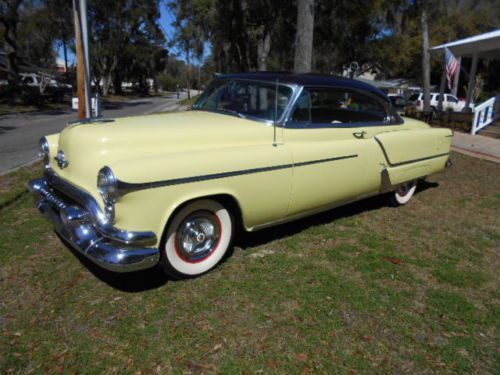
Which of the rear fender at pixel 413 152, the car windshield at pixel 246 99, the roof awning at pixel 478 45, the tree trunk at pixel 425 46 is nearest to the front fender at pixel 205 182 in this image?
the car windshield at pixel 246 99

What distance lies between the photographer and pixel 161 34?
4259 centimetres

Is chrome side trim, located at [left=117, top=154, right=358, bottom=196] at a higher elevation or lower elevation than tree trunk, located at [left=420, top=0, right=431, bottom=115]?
lower

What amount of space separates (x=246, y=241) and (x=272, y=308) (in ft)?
3.86

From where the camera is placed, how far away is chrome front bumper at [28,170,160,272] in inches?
107

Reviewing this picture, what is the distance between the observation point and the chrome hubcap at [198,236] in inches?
126

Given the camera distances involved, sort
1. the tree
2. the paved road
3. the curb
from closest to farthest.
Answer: the curb < the paved road < the tree

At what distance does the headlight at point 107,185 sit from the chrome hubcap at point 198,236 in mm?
634

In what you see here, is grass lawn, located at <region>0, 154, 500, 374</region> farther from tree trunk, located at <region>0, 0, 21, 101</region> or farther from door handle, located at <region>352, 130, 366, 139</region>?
tree trunk, located at <region>0, 0, 21, 101</region>

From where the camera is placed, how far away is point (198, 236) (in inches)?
130

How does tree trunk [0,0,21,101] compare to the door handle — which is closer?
the door handle

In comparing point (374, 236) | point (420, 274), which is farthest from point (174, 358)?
point (374, 236)

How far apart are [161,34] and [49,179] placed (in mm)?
42915

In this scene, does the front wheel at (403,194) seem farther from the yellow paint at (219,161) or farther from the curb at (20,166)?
the curb at (20,166)

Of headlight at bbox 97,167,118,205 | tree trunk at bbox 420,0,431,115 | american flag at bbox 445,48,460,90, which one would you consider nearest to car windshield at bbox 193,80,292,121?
headlight at bbox 97,167,118,205
